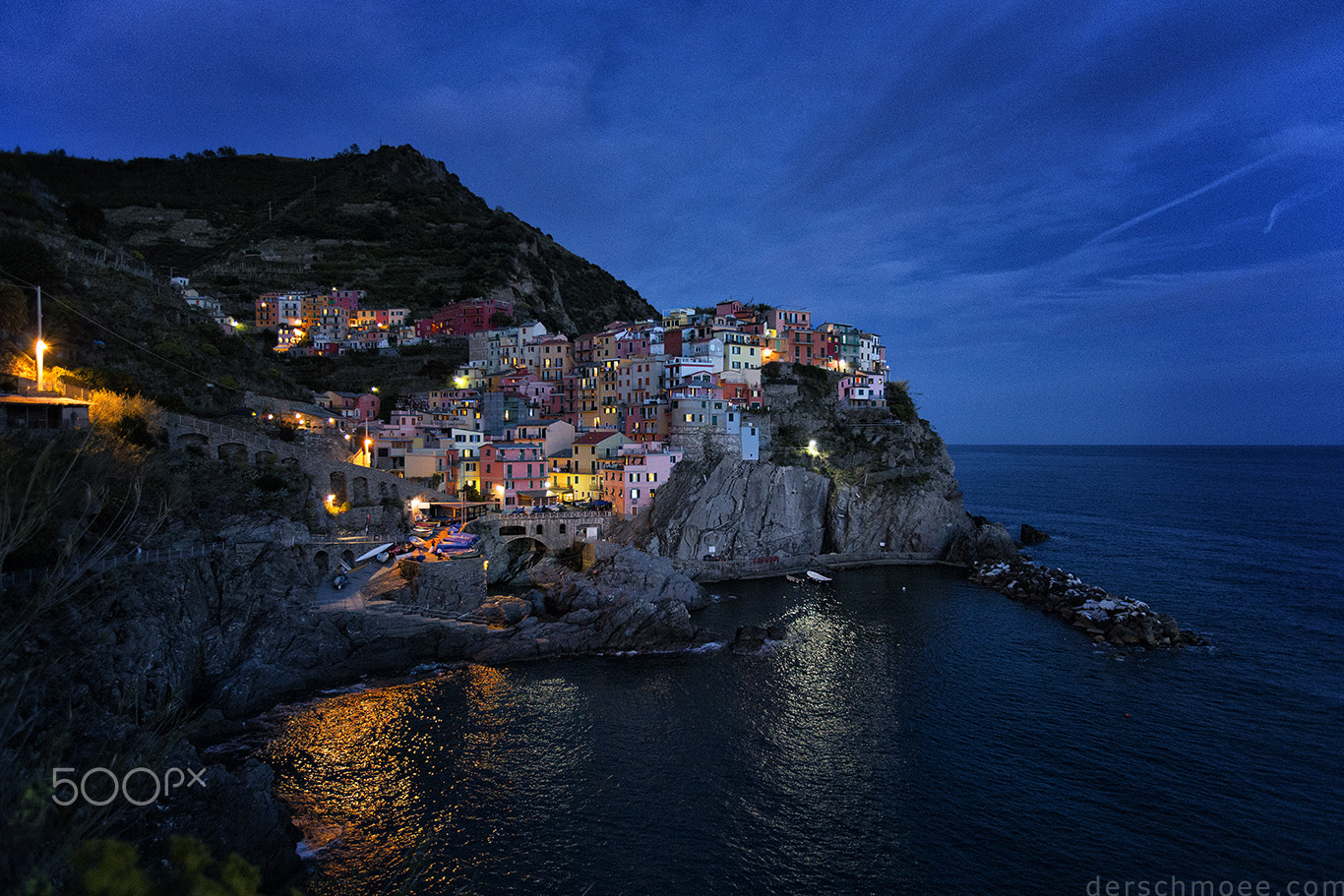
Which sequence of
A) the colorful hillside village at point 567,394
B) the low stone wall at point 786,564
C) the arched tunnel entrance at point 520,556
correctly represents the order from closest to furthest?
1. the arched tunnel entrance at point 520,556
2. the low stone wall at point 786,564
3. the colorful hillside village at point 567,394

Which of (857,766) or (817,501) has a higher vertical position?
(817,501)

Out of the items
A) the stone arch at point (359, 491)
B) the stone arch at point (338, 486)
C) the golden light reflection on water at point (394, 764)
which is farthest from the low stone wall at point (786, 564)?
the stone arch at point (338, 486)

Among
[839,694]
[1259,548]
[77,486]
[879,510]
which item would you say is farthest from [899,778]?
[1259,548]

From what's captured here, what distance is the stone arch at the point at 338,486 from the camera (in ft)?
132

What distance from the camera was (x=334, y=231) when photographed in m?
111

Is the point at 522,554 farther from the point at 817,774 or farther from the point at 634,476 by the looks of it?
the point at 817,774

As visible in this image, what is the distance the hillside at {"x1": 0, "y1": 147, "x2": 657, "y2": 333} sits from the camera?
97.6 metres

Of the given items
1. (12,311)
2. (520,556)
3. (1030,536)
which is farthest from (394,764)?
(1030,536)

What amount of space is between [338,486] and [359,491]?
1384 mm

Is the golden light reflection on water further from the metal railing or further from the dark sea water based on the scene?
the metal railing

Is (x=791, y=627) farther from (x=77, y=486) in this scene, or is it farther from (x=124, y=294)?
(x=124, y=294)

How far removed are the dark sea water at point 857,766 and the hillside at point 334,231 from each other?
72953mm

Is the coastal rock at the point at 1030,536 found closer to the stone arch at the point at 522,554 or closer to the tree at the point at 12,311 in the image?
the stone arch at the point at 522,554

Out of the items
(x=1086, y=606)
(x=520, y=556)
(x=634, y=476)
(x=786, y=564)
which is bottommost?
(x=1086, y=606)
